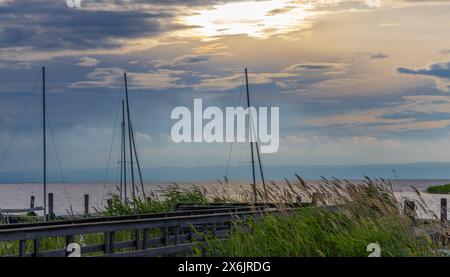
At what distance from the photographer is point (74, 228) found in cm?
1285

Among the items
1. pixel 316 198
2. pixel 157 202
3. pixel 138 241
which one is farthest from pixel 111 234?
pixel 157 202

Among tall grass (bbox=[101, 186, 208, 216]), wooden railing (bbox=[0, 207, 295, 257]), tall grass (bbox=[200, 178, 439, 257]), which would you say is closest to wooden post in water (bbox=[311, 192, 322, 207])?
tall grass (bbox=[200, 178, 439, 257])

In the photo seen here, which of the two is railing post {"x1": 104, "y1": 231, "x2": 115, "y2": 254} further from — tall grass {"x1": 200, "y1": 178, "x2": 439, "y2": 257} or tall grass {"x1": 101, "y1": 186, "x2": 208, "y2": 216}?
tall grass {"x1": 101, "y1": 186, "x2": 208, "y2": 216}

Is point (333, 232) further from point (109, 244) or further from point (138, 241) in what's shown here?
point (109, 244)

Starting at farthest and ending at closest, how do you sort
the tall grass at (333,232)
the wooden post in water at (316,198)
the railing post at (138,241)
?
the railing post at (138,241)
the wooden post in water at (316,198)
the tall grass at (333,232)

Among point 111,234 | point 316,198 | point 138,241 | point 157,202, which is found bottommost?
point 138,241

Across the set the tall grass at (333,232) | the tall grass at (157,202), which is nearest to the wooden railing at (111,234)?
the tall grass at (333,232)

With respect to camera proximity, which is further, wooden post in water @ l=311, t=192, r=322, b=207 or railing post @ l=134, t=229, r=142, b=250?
railing post @ l=134, t=229, r=142, b=250

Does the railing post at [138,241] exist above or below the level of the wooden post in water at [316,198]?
below

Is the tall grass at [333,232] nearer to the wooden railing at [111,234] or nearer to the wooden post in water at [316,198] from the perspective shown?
the wooden post in water at [316,198]
